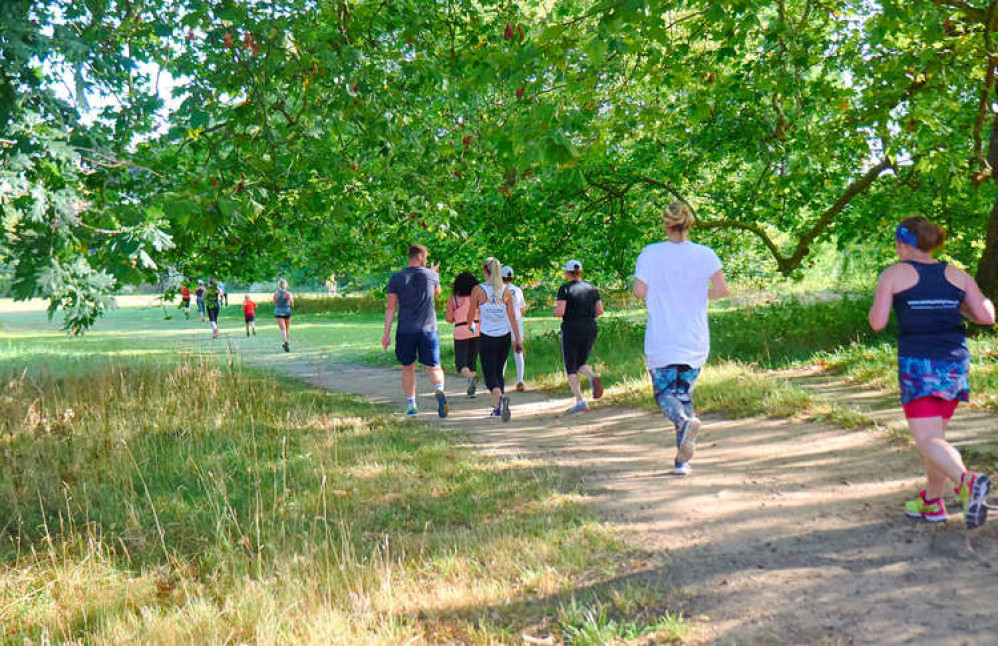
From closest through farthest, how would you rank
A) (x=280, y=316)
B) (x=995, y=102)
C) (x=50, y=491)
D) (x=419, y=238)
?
(x=50, y=491)
(x=995, y=102)
(x=419, y=238)
(x=280, y=316)

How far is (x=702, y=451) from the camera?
6816 mm

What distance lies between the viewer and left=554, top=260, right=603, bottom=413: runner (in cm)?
935

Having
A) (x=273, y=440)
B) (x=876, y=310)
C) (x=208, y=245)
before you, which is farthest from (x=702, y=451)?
(x=208, y=245)

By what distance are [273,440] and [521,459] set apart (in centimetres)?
279

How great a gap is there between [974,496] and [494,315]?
Answer: 19.7 feet

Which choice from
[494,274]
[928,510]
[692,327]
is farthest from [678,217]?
[494,274]

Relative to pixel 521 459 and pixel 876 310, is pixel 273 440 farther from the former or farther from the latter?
pixel 876 310

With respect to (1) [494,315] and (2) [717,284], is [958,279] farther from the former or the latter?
(1) [494,315]

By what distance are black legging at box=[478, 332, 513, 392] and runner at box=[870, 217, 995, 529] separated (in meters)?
5.51

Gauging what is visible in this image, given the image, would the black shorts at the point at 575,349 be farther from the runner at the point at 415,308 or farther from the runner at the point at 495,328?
the runner at the point at 415,308

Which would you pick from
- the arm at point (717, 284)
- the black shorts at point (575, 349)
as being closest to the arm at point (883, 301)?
the arm at point (717, 284)

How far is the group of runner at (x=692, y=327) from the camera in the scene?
4.24 metres

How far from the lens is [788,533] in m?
4.55

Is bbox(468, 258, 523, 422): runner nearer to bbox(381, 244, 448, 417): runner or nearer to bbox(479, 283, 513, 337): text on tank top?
bbox(479, 283, 513, 337): text on tank top
